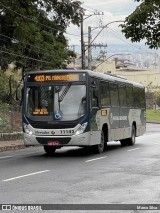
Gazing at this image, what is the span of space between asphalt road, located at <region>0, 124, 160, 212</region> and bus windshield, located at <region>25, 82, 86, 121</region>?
1564mm

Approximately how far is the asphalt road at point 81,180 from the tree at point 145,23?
13.7ft

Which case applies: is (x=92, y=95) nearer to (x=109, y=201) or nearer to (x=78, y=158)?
(x=78, y=158)

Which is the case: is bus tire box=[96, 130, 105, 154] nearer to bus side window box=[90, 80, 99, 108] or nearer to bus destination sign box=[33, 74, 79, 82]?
bus side window box=[90, 80, 99, 108]

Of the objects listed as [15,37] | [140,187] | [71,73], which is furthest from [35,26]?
[140,187]

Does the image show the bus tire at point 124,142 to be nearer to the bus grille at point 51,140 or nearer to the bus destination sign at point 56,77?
the bus destination sign at point 56,77

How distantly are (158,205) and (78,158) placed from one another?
32.2 ft

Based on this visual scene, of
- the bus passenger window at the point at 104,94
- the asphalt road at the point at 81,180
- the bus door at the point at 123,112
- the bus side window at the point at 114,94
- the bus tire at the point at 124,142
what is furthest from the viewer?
the bus tire at the point at 124,142

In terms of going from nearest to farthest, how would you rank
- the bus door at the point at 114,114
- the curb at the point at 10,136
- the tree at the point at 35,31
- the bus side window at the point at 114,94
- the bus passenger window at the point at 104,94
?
the bus passenger window at the point at 104,94 < the bus door at the point at 114,114 < the bus side window at the point at 114,94 < the curb at the point at 10,136 < the tree at the point at 35,31

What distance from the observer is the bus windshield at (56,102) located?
18.9 meters

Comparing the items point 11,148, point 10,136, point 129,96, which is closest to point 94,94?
point 129,96

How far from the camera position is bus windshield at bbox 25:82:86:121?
18875 millimetres

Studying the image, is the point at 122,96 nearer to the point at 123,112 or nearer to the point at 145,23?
the point at 123,112

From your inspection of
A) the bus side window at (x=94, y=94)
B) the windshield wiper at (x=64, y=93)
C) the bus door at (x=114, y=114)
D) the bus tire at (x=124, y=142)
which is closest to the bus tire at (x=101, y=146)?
the bus door at (x=114, y=114)

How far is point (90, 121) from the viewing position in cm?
1906
